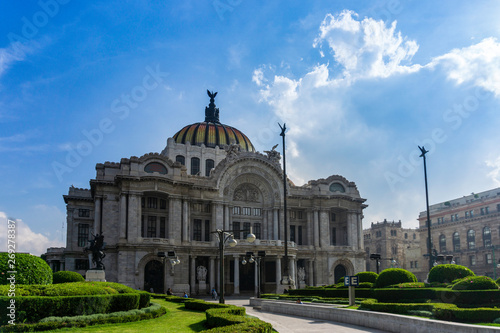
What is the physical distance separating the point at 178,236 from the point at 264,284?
47.9ft

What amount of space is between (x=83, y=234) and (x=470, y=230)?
68866mm

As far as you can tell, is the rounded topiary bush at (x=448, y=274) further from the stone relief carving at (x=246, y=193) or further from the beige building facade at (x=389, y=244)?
the beige building facade at (x=389, y=244)

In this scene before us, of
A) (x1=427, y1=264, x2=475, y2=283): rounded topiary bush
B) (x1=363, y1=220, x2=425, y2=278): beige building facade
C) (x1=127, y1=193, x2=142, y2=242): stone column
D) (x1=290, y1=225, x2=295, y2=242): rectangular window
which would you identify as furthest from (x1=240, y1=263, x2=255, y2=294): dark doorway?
(x1=363, y1=220, x2=425, y2=278): beige building facade

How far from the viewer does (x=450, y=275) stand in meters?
33.9

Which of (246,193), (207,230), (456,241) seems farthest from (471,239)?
(207,230)

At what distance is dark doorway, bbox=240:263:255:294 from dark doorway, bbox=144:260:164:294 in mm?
11660

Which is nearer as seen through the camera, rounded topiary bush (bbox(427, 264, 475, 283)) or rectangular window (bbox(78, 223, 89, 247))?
rounded topiary bush (bbox(427, 264, 475, 283))

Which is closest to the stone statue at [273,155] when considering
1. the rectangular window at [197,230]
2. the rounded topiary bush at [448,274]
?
the rectangular window at [197,230]

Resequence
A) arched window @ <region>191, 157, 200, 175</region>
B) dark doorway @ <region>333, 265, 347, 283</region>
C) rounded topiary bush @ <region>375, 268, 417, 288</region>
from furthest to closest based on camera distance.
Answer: arched window @ <region>191, 157, 200, 175</region>, dark doorway @ <region>333, 265, 347, 283</region>, rounded topiary bush @ <region>375, 268, 417, 288</region>

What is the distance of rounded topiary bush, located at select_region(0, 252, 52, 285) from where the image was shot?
21.1 meters

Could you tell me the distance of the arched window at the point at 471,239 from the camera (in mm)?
86375

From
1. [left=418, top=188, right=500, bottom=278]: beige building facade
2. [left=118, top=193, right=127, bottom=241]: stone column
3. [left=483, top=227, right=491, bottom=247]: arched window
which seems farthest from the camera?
[left=483, top=227, right=491, bottom=247]: arched window

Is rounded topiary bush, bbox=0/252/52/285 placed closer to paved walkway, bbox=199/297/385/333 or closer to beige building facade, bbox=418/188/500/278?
paved walkway, bbox=199/297/385/333

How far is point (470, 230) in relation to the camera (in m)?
87.3
